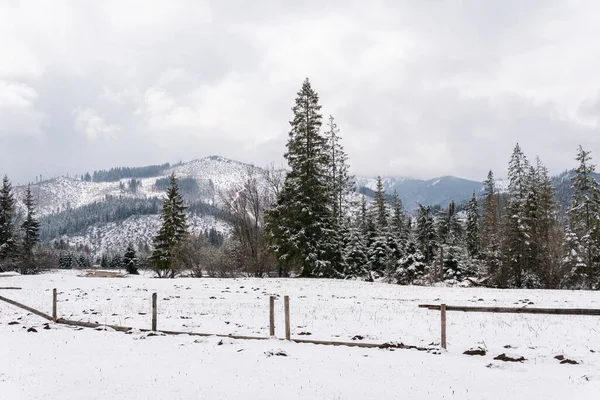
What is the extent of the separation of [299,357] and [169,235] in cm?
4513

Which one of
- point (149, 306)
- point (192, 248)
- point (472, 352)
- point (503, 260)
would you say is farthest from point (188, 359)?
point (192, 248)

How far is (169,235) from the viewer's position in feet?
174

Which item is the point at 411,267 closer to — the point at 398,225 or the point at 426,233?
the point at 426,233

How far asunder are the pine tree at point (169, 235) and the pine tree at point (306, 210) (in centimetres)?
1751

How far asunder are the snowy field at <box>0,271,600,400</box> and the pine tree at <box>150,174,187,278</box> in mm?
31710

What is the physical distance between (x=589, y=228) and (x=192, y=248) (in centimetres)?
4364

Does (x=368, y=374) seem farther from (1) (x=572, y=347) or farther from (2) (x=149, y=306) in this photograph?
(2) (x=149, y=306)

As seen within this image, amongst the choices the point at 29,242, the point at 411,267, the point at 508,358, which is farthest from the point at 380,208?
the point at 508,358

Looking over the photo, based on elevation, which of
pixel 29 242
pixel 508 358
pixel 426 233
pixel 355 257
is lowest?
pixel 355 257

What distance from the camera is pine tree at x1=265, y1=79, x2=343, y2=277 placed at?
123 ft

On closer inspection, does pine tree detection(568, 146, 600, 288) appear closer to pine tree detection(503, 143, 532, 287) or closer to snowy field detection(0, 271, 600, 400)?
pine tree detection(503, 143, 532, 287)

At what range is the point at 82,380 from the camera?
30.0 feet

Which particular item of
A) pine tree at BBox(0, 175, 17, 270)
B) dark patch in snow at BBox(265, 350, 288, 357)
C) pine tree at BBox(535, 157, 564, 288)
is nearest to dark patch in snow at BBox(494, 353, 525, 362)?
dark patch in snow at BBox(265, 350, 288, 357)

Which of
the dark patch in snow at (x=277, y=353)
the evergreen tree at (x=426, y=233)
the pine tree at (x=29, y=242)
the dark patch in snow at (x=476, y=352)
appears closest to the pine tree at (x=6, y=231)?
the pine tree at (x=29, y=242)
